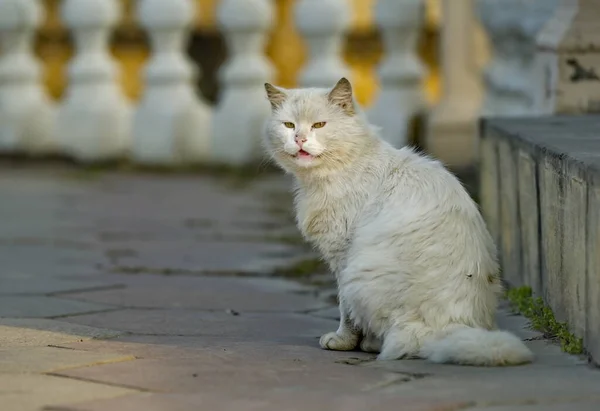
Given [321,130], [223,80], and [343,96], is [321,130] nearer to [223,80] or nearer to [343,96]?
[343,96]

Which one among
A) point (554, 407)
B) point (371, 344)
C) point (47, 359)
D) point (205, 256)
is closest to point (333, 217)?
point (371, 344)

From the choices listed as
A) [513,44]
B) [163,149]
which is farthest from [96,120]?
[513,44]

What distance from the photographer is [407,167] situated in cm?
453

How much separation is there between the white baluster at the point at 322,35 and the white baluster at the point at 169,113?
2.88 ft

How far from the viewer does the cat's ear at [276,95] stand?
15.5 ft

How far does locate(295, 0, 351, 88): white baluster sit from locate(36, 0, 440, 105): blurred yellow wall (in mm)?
3901

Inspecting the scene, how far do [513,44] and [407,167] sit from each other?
4013 mm

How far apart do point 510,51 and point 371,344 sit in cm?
438

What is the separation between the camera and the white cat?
4121mm

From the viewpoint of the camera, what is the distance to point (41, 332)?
4.68 meters

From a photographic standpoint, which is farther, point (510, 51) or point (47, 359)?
point (510, 51)

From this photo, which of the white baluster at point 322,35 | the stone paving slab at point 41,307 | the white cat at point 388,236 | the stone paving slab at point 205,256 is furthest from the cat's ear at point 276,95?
the white baluster at point 322,35

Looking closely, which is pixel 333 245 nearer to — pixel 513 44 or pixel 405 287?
pixel 405 287

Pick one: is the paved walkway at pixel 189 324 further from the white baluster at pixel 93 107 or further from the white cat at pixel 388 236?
the white baluster at pixel 93 107
